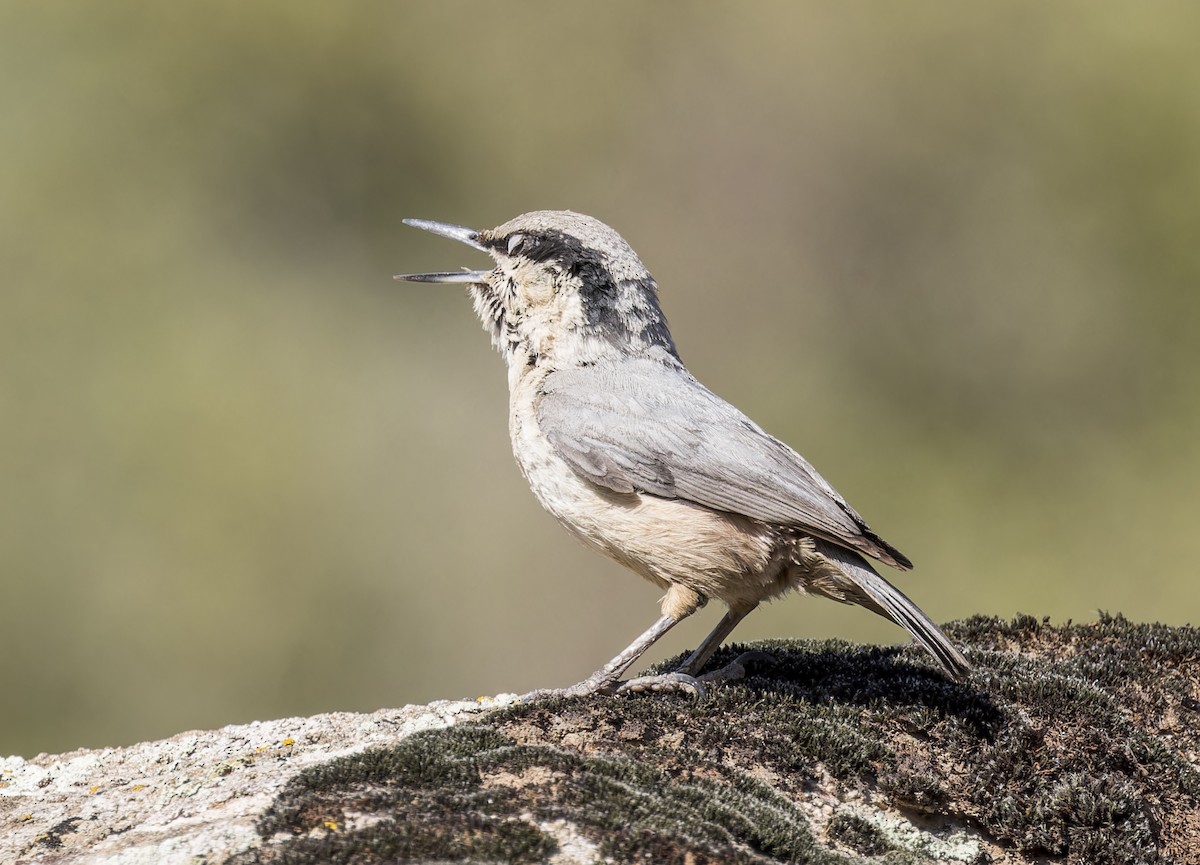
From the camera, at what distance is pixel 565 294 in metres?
6.39

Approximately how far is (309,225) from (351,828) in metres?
16.9

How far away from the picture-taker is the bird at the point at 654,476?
5.52m

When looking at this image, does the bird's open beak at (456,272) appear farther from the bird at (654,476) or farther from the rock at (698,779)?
the rock at (698,779)

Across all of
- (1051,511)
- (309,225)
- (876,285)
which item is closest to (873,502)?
(1051,511)

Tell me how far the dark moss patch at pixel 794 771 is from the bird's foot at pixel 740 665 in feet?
0.37

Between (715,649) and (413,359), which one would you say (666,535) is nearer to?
(715,649)

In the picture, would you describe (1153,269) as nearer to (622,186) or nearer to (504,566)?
(622,186)

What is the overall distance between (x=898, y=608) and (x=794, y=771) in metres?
0.87

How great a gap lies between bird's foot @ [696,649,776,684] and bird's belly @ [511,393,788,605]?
451 millimetres

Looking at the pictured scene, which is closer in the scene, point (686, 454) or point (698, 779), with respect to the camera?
point (698, 779)

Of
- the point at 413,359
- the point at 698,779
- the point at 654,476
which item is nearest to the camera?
the point at 698,779

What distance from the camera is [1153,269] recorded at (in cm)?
1900

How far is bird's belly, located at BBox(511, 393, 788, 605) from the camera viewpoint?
5.53m

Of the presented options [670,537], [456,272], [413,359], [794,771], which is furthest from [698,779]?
[413,359]
